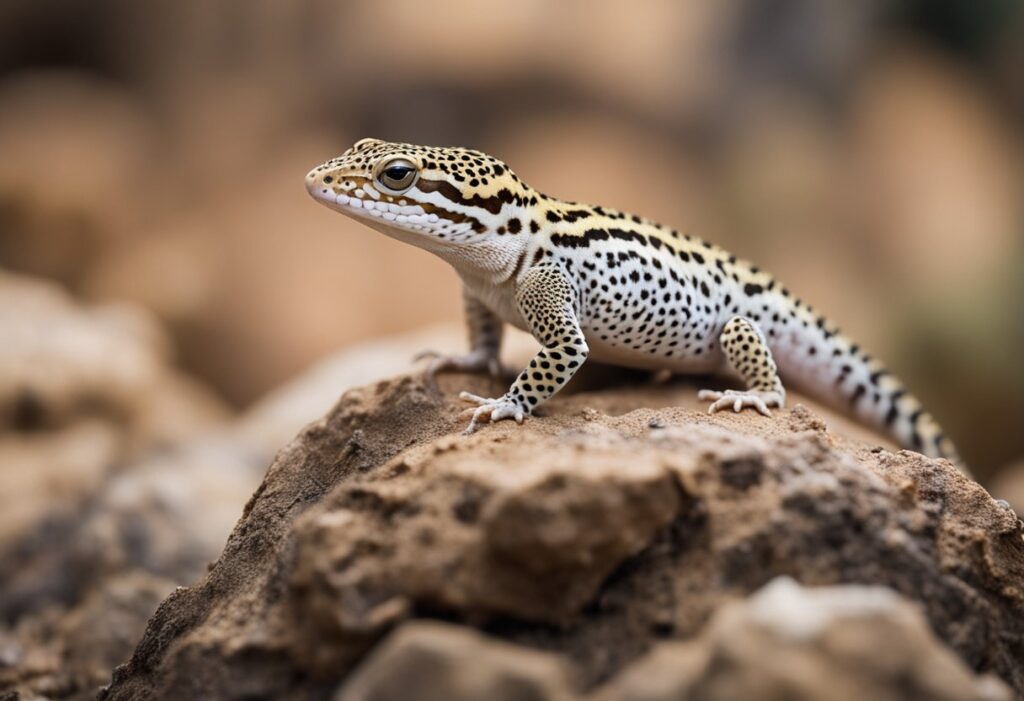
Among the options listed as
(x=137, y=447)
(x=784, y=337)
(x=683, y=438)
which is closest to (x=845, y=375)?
(x=784, y=337)

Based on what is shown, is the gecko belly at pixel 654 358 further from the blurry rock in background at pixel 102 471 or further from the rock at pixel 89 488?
the rock at pixel 89 488

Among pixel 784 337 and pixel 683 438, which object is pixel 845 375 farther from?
pixel 683 438

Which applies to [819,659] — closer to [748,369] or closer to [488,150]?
[748,369]

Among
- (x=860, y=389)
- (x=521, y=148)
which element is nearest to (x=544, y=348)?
(x=860, y=389)

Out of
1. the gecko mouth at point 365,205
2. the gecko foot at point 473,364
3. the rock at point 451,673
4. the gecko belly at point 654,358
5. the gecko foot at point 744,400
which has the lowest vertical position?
the gecko foot at point 473,364

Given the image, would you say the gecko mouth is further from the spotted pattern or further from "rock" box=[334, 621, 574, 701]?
"rock" box=[334, 621, 574, 701]

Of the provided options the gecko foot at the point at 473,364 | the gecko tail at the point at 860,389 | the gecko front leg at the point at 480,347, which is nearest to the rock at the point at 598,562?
the gecko foot at the point at 473,364
